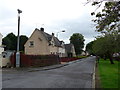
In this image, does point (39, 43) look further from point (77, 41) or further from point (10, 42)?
point (77, 41)

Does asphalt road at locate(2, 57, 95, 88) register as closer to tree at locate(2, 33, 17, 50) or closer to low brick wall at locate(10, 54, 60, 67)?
low brick wall at locate(10, 54, 60, 67)

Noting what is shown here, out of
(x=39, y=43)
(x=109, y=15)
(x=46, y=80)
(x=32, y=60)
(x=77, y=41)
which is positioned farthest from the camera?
(x=77, y=41)

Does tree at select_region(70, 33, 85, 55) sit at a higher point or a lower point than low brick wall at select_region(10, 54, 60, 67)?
higher

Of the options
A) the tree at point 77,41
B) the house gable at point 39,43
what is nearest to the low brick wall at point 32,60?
the house gable at point 39,43

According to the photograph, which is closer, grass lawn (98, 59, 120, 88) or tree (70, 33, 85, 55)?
grass lawn (98, 59, 120, 88)

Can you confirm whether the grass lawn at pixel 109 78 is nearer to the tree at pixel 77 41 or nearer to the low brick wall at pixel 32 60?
the low brick wall at pixel 32 60

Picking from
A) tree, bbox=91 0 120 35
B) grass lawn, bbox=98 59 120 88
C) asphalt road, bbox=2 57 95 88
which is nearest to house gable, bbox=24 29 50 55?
grass lawn, bbox=98 59 120 88

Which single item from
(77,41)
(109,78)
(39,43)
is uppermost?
(77,41)

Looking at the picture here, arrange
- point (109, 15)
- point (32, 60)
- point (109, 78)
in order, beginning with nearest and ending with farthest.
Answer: point (109, 15)
point (109, 78)
point (32, 60)

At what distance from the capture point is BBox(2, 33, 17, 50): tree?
268 feet

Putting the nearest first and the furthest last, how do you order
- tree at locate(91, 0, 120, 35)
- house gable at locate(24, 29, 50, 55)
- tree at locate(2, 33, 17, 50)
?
tree at locate(91, 0, 120, 35)
house gable at locate(24, 29, 50, 55)
tree at locate(2, 33, 17, 50)

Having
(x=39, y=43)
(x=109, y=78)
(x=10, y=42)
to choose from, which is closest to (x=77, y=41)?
(x=10, y=42)

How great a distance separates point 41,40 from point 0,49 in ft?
54.8

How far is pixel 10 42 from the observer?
83.9m
